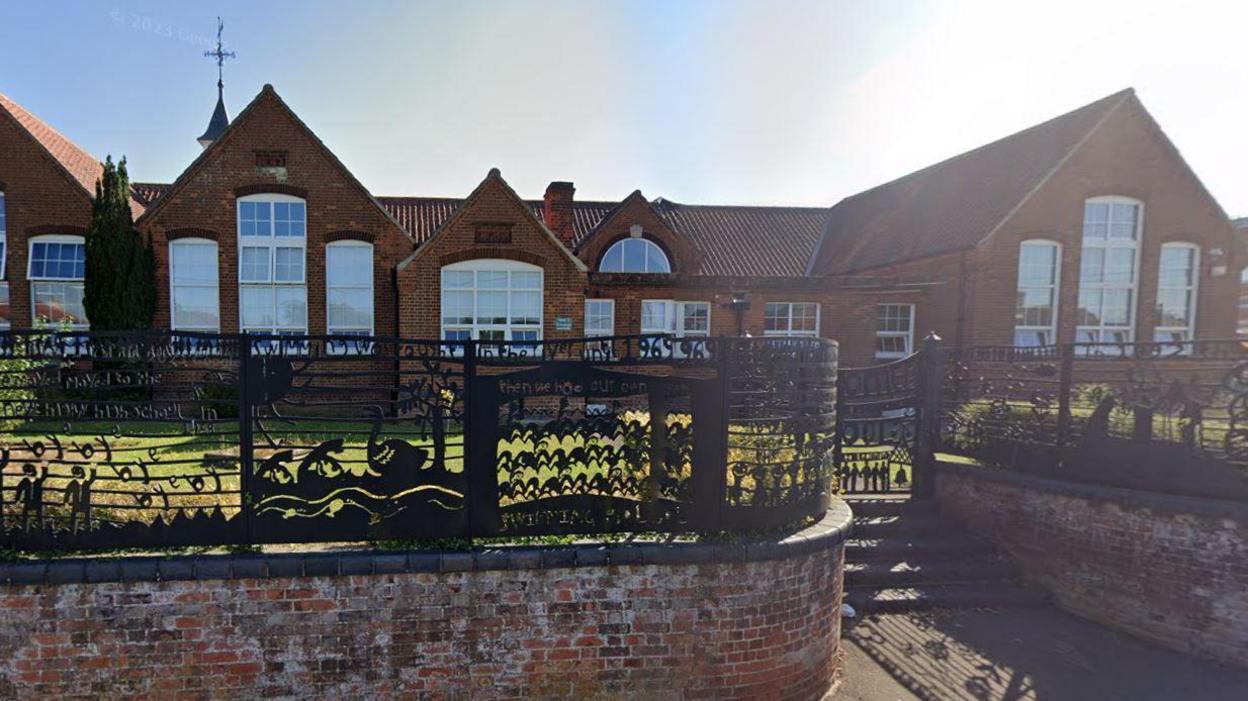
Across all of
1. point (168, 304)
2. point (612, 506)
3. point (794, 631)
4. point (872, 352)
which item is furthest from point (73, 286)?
point (872, 352)

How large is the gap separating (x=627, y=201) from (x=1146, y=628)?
15.6m

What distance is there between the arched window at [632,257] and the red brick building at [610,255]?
0.07 metres

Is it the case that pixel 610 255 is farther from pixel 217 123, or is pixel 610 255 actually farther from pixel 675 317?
pixel 217 123

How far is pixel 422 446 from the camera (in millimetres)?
4309

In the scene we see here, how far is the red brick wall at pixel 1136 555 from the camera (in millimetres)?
5562

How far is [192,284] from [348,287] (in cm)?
377

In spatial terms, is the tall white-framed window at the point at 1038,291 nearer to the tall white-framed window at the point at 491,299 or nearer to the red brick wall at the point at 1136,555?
the red brick wall at the point at 1136,555

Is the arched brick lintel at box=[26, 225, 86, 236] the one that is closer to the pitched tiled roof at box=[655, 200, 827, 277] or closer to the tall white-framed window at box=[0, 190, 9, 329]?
the tall white-framed window at box=[0, 190, 9, 329]

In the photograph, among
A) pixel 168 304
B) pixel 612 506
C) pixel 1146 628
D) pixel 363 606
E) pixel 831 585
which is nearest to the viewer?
pixel 363 606

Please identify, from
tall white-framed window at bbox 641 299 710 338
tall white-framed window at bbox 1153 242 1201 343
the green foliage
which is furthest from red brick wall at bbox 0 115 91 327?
tall white-framed window at bbox 1153 242 1201 343

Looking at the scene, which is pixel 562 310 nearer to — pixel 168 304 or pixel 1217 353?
pixel 168 304

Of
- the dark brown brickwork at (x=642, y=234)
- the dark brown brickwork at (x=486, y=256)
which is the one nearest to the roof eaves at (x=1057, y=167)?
the dark brown brickwork at (x=642, y=234)

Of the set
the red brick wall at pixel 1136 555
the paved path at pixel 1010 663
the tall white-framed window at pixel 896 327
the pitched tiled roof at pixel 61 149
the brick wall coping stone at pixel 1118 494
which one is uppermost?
the pitched tiled roof at pixel 61 149

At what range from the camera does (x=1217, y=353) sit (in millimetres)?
6312
